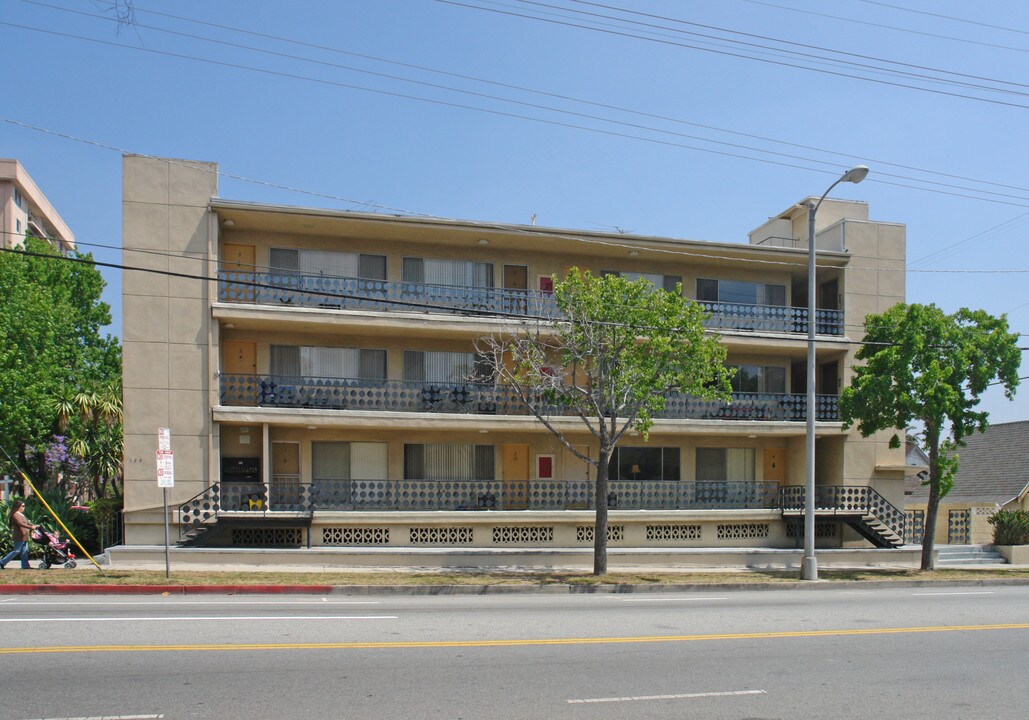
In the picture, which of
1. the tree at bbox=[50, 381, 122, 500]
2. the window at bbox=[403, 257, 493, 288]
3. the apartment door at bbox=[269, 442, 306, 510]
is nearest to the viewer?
the apartment door at bbox=[269, 442, 306, 510]

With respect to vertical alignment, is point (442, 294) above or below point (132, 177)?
below

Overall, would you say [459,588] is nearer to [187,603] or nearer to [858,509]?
[187,603]

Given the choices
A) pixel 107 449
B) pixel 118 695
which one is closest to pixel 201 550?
pixel 107 449

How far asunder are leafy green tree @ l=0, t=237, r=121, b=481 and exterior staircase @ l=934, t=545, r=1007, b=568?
2793 centimetres

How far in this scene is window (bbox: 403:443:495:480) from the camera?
26.2 meters

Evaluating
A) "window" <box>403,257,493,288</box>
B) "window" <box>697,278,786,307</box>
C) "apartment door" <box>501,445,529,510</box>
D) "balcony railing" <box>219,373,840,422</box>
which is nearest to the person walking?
"balcony railing" <box>219,373,840,422</box>

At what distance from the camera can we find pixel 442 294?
1030 inches

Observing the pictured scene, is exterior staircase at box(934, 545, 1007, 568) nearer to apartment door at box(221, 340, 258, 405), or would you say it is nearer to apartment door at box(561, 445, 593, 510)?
apartment door at box(561, 445, 593, 510)

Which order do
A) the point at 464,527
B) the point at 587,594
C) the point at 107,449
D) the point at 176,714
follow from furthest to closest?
the point at 107,449, the point at 464,527, the point at 587,594, the point at 176,714

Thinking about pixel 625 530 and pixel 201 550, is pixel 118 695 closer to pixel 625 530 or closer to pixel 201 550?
pixel 201 550

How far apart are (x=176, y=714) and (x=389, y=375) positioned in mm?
18295

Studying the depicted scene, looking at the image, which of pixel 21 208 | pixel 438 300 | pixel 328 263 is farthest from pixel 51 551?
pixel 21 208

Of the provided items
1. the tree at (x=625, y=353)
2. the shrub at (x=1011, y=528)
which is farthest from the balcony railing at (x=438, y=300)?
the shrub at (x=1011, y=528)

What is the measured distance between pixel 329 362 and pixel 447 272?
14.6ft
